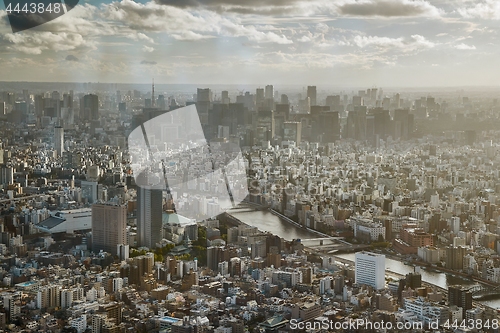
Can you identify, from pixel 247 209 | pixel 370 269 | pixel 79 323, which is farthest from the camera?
pixel 247 209

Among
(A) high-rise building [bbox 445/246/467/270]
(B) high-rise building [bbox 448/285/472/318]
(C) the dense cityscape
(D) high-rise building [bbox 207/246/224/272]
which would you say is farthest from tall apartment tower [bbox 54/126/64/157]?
(B) high-rise building [bbox 448/285/472/318]

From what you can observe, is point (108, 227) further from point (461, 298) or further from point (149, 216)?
point (461, 298)

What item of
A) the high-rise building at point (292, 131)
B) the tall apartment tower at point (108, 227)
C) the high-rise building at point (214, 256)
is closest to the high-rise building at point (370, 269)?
the high-rise building at point (214, 256)

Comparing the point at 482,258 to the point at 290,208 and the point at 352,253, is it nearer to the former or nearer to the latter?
the point at 352,253

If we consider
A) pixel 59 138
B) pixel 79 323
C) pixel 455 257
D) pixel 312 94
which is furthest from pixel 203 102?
pixel 79 323

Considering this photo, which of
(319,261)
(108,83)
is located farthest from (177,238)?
(108,83)
